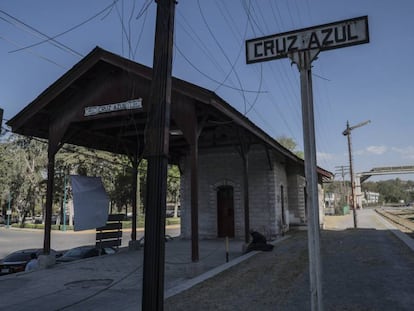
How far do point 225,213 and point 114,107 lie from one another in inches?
398

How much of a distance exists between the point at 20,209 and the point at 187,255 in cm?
5072

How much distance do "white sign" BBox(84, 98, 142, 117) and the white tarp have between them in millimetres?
2584

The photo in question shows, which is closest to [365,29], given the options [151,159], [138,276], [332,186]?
[151,159]

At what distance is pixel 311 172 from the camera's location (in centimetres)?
418

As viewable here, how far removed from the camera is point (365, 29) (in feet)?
14.0

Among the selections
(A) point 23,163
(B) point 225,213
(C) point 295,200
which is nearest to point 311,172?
(B) point 225,213

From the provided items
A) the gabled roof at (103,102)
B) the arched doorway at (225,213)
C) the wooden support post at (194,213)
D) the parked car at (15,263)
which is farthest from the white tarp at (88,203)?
the arched doorway at (225,213)

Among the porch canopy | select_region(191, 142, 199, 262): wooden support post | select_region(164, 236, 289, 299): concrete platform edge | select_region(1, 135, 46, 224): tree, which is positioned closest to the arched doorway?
the porch canopy

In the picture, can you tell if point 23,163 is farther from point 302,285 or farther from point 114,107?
point 302,285

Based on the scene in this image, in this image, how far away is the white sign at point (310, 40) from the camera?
429 centimetres

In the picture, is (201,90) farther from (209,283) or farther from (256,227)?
(256,227)

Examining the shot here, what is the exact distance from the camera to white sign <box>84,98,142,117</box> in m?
10.5

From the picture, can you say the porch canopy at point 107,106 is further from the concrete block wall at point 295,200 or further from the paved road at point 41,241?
the paved road at point 41,241

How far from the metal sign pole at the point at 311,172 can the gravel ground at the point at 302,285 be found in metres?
2.57
